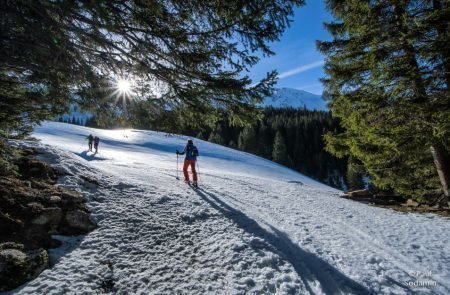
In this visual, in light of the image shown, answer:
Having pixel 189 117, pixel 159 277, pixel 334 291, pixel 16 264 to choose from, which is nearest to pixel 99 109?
pixel 189 117

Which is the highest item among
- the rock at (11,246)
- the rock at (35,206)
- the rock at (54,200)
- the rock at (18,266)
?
the rock at (54,200)

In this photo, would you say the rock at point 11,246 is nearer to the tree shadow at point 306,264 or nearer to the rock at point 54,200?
the rock at point 54,200

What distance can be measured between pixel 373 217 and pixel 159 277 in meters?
7.33

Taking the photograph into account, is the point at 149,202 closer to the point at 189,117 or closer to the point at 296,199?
the point at 189,117

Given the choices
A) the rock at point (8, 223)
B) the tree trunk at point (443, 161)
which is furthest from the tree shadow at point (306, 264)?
the tree trunk at point (443, 161)

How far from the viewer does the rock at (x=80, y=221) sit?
221 inches

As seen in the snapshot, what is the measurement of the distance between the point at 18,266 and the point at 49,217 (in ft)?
4.54

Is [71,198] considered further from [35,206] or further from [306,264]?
[306,264]

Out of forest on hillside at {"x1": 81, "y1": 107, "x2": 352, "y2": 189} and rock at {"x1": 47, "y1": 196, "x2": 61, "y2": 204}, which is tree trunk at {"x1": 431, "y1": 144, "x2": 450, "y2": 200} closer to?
rock at {"x1": 47, "y1": 196, "x2": 61, "y2": 204}

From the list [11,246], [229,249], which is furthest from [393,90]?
[11,246]

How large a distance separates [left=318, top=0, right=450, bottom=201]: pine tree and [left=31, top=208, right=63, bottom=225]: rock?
8.47 meters

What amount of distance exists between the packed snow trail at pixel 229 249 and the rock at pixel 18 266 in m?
0.15

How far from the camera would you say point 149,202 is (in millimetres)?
7691

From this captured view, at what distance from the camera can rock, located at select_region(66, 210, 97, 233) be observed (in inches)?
221
